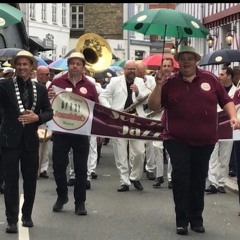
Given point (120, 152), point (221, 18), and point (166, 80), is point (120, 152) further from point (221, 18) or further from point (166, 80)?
point (221, 18)

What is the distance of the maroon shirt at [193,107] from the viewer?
291 inches

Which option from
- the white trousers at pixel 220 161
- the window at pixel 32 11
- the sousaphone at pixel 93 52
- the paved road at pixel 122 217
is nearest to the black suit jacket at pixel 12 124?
the paved road at pixel 122 217

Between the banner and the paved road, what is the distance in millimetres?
884

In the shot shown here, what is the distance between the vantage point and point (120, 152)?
10.4 m

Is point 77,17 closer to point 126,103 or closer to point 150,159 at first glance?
point 150,159

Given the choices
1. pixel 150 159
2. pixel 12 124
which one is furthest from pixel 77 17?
pixel 12 124

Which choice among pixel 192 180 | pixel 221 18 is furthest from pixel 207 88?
pixel 221 18

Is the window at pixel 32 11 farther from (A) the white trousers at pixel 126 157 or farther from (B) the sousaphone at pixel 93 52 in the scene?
(A) the white trousers at pixel 126 157

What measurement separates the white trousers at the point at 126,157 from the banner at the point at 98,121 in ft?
0.61

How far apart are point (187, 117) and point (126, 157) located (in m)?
3.13

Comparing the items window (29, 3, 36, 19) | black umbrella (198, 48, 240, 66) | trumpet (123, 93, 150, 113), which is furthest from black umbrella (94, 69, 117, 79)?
window (29, 3, 36, 19)

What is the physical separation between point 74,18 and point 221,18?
29486 millimetres

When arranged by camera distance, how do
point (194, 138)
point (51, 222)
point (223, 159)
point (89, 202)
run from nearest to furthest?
point (194, 138) < point (51, 222) < point (89, 202) < point (223, 159)

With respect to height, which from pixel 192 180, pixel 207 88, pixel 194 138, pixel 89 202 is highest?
pixel 207 88
